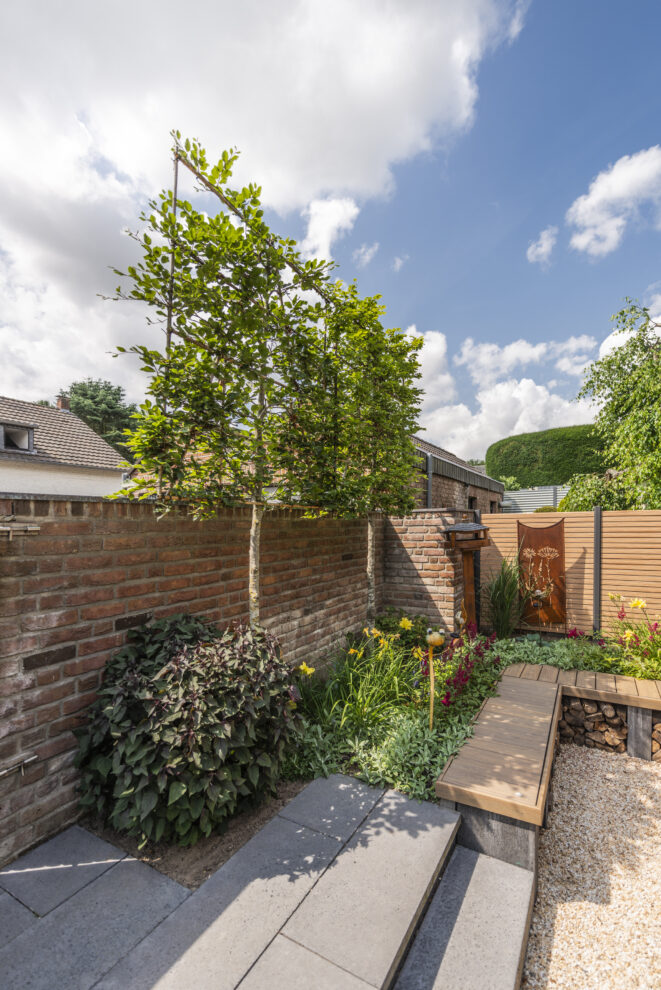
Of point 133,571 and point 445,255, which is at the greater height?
point 445,255

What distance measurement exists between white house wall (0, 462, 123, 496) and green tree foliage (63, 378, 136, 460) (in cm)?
1029

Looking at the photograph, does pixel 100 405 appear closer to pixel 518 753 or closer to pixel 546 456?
pixel 546 456

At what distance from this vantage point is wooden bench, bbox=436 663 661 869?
1965 millimetres

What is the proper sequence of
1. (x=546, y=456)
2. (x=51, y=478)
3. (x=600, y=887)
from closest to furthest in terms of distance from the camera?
1. (x=600, y=887)
2. (x=51, y=478)
3. (x=546, y=456)

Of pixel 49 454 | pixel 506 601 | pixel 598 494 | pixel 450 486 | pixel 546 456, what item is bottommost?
pixel 506 601

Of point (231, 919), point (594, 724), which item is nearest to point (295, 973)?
point (231, 919)

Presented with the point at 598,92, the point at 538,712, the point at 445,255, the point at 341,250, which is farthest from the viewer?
the point at 445,255

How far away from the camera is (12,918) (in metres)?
1.40

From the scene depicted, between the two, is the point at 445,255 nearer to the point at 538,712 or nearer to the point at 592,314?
the point at 592,314

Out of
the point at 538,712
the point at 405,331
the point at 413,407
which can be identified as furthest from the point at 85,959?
the point at 405,331

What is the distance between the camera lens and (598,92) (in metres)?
4.23

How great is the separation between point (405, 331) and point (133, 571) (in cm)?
319

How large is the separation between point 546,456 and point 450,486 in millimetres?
10293

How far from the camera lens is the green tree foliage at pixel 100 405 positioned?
83.1 ft
